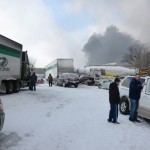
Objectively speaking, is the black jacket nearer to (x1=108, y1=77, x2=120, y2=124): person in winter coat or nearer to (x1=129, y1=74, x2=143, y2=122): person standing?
(x1=108, y1=77, x2=120, y2=124): person in winter coat

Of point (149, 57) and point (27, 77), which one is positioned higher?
point (149, 57)

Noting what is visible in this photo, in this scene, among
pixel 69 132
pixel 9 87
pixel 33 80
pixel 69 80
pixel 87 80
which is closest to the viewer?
pixel 69 132

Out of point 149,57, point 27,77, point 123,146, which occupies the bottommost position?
point 123,146

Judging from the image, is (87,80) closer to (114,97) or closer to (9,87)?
(9,87)

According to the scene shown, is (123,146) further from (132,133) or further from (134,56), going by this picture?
(134,56)

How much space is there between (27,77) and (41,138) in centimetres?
2027

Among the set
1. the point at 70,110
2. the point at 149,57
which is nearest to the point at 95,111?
the point at 70,110

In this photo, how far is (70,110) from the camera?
14.7m

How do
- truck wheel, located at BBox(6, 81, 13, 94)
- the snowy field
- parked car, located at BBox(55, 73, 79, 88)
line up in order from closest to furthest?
the snowy field → truck wheel, located at BBox(6, 81, 13, 94) → parked car, located at BBox(55, 73, 79, 88)

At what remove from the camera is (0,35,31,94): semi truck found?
2192cm

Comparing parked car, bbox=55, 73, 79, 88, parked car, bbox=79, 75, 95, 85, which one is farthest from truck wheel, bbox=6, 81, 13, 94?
parked car, bbox=79, 75, 95, 85

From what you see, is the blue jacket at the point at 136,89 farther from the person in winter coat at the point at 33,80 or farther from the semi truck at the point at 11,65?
the person in winter coat at the point at 33,80

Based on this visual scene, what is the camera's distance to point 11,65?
77.5 feet

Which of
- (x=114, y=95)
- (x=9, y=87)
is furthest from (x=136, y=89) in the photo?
(x=9, y=87)
